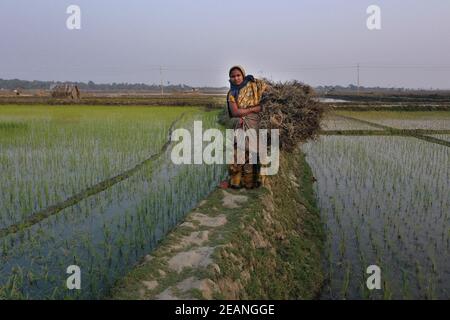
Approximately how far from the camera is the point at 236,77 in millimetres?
4559

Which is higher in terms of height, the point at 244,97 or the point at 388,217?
the point at 244,97

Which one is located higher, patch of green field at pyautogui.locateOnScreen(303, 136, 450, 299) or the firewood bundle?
the firewood bundle

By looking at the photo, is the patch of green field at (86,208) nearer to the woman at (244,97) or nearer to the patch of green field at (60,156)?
the patch of green field at (60,156)

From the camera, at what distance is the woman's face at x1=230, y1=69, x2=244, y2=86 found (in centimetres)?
455

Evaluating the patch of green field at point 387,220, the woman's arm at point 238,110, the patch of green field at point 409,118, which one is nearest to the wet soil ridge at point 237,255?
the patch of green field at point 387,220

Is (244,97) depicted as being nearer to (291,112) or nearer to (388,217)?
(291,112)

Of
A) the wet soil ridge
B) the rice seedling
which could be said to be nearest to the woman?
the wet soil ridge

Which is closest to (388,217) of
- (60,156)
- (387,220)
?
(387,220)

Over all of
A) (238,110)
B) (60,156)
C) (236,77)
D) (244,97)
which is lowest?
(60,156)

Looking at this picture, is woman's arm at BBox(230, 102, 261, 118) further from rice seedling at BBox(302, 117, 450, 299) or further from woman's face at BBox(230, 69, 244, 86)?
rice seedling at BBox(302, 117, 450, 299)

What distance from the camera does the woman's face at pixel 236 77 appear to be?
4547mm

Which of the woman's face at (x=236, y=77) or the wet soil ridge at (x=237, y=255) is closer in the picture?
the wet soil ridge at (x=237, y=255)
